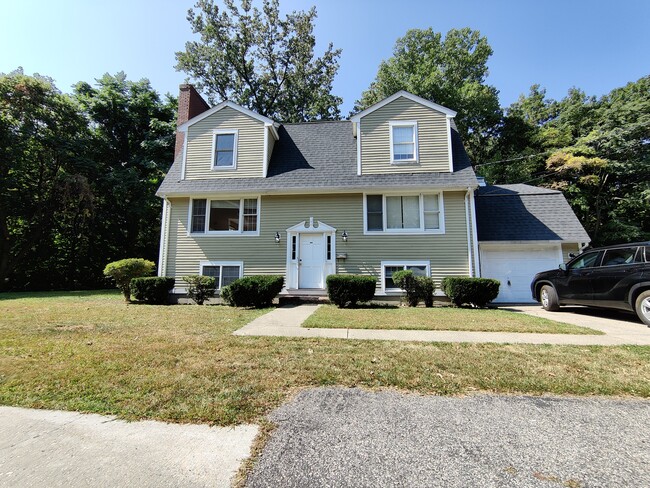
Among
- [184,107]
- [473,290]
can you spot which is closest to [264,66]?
[184,107]

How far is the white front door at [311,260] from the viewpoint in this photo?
11.6 meters

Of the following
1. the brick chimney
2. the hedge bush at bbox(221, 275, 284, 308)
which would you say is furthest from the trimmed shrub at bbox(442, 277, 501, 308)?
the brick chimney

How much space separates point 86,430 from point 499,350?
502 centimetres

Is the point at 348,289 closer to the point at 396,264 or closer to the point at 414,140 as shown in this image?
the point at 396,264

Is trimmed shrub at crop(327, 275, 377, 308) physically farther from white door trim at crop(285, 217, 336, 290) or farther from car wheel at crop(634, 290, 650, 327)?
car wheel at crop(634, 290, 650, 327)

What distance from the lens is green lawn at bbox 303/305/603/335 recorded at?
245 inches

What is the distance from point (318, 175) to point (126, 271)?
7423mm

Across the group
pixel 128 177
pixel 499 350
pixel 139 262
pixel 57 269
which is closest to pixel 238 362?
pixel 499 350

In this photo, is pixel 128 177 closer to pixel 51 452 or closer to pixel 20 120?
pixel 20 120

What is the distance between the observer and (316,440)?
232cm

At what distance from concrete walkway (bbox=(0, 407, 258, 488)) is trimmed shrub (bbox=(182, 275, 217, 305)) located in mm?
7521

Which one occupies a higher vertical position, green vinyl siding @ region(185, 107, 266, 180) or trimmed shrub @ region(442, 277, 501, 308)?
green vinyl siding @ region(185, 107, 266, 180)

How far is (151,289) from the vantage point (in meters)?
10.1

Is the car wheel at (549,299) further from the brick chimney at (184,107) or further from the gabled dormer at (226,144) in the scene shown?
the brick chimney at (184,107)
